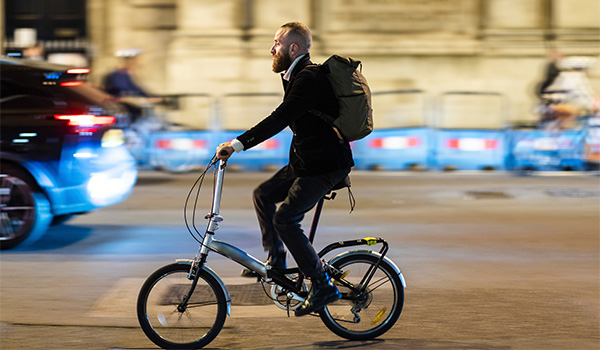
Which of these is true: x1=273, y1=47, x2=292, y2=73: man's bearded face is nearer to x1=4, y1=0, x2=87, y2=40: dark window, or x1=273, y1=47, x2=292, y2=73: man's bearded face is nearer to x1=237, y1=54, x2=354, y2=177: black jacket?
x1=237, y1=54, x2=354, y2=177: black jacket

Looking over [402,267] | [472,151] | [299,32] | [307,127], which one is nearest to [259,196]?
[307,127]

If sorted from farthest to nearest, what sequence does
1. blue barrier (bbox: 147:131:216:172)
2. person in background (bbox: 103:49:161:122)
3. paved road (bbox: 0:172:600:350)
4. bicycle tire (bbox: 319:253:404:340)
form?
person in background (bbox: 103:49:161:122) → blue barrier (bbox: 147:131:216:172) → paved road (bbox: 0:172:600:350) → bicycle tire (bbox: 319:253:404:340)

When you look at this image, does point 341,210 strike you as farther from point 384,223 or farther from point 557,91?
point 557,91

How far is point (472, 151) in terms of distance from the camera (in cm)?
1712

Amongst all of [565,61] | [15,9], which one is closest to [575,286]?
[565,61]

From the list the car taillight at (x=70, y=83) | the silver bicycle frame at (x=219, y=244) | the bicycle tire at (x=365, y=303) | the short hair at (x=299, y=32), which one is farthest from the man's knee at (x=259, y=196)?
the car taillight at (x=70, y=83)

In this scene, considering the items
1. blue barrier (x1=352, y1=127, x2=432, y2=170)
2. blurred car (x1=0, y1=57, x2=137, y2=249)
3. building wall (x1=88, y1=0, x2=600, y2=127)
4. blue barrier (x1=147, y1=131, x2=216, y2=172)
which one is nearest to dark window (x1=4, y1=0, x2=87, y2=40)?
building wall (x1=88, y1=0, x2=600, y2=127)

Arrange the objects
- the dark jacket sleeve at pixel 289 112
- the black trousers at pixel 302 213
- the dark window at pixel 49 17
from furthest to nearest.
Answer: the dark window at pixel 49 17, the black trousers at pixel 302 213, the dark jacket sleeve at pixel 289 112

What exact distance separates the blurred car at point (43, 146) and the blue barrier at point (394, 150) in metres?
8.04

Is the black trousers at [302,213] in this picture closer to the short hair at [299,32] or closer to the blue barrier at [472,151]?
the short hair at [299,32]

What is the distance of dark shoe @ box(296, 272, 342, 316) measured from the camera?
5.83 metres

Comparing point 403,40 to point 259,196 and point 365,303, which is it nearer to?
point 259,196

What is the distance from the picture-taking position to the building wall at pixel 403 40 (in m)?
21.4

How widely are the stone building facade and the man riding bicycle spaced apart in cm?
1547
